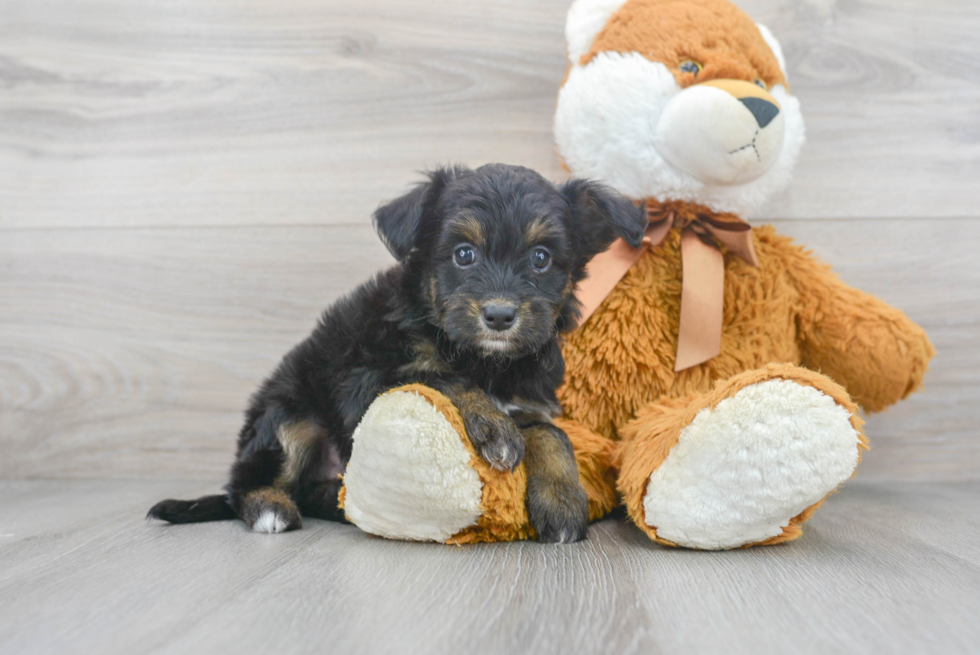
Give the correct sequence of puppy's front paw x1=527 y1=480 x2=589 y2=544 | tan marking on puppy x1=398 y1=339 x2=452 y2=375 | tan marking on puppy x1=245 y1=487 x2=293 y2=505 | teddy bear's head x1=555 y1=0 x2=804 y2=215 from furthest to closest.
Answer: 1. teddy bear's head x1=555 y1=0 x2=804 y2=215
2. tan marking on puppy x1=245 y1=487 x2=293 y2=505
3. tan marking on puppy x1=398 y1=339 x2=452 y2=375
4. puppy's front paw x1=527 y1=480 x2=589 y2=544

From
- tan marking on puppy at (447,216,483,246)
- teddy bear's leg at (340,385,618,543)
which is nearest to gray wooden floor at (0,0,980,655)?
tan marking on puppy at (447,216,483,246)

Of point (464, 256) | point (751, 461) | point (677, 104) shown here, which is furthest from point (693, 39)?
point (751, 461)

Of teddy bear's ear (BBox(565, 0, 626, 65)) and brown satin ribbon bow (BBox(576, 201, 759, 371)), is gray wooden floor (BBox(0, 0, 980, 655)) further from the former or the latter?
brown satin ribbon bow (BBox(576, 201, 759, 371))

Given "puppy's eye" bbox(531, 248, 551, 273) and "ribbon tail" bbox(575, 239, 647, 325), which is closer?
"puppy's eye" bbox(531, 248, 551, 273)

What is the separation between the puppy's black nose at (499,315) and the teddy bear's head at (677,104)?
74 centimetres

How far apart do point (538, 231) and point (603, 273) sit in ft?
1.43

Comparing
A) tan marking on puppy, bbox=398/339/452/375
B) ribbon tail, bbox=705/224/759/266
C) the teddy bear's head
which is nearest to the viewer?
tan marking on puppy, bbox=398/339/452/375

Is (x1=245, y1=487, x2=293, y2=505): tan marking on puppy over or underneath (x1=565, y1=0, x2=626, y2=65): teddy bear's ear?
underneath

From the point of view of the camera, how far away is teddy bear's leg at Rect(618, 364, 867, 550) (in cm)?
137

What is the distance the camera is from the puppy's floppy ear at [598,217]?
1676 mm

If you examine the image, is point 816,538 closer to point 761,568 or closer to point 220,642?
point 761,568

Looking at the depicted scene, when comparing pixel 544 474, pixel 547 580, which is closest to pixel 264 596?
pixel 547 580

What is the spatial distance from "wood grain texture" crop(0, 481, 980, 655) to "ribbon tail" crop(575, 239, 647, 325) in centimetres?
58

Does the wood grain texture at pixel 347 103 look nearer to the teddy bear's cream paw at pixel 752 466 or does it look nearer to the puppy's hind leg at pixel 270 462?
the puppy's hind leg at pixel 270 462
